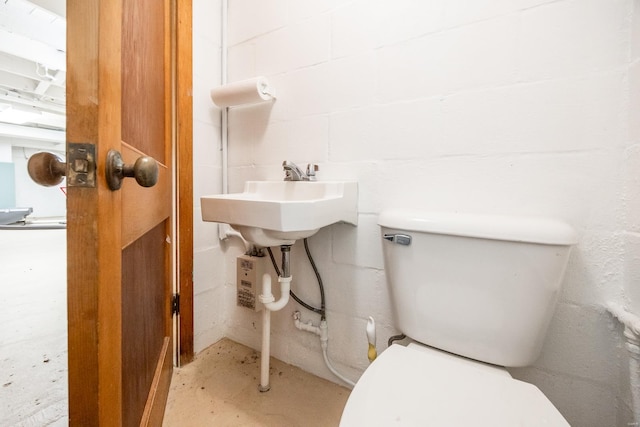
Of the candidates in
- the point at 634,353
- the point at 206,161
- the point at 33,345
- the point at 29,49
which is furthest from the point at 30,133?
the point at 634,353

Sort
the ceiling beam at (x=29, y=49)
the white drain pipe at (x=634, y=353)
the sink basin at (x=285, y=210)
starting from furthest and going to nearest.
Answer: the ceiling beam at (x=29, y=49), the sink basin at (x=285, y=210), the white drain pipe at (x=634, y=353)

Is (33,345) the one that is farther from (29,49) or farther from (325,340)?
(29,49)

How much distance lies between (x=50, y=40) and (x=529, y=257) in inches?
128

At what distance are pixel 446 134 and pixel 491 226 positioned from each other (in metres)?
0.36

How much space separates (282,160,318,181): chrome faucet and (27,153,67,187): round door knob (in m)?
0.71

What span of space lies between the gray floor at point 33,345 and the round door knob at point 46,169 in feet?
3.53

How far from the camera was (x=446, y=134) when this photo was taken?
0.88 m

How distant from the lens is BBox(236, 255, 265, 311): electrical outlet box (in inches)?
49.3

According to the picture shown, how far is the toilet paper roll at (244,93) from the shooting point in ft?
3.69

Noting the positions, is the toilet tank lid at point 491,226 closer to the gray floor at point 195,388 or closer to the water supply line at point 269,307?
the water supply line at point 269,307

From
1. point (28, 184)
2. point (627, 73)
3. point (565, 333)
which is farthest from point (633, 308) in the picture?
point (28, 184)

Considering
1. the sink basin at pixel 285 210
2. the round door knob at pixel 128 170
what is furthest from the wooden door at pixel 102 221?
the sink basin at pixel 285 210

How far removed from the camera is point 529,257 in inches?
25.4

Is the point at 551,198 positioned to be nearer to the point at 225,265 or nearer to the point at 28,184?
the point at 225,265
